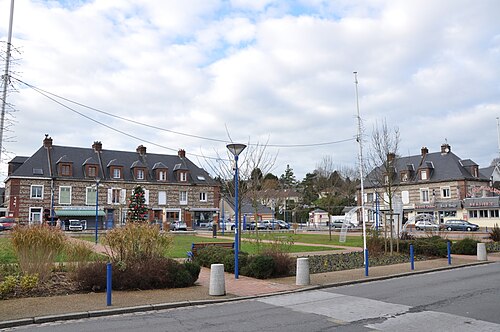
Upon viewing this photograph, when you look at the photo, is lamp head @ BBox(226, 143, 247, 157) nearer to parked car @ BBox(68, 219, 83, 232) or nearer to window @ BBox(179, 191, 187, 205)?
parked car @ BBox(68, 219, 83, 232)

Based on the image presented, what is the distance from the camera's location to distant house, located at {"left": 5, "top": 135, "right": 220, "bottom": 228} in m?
49.2

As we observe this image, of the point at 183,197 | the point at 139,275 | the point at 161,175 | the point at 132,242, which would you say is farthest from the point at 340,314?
the point at 183,197

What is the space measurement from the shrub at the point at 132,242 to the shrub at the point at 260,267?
9.94ft

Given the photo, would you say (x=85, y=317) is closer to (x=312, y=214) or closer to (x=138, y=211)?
(x=138, y=211)

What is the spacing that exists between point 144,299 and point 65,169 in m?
44.9

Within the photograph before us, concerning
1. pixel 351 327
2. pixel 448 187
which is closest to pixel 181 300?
pixel 351 327

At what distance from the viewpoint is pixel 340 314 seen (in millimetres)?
9109

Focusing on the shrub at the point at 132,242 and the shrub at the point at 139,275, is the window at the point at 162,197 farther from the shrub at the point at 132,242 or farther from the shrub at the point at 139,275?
the shrub at the point at 139,275

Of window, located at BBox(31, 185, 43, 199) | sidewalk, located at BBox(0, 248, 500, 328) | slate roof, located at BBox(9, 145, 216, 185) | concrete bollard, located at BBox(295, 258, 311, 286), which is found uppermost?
slate roof, located at BBox(9, 145, 216, 185)

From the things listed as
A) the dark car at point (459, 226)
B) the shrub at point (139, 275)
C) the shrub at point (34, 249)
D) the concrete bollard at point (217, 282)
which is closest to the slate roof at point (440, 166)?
the dark car at point (459, 226)

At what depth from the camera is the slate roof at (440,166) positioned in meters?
56.7

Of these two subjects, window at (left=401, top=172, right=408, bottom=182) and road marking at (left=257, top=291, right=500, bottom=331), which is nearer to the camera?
road marking at (left=257, top=291, right=500, bottom=331)

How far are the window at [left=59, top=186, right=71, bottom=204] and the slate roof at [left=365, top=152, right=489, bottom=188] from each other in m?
35.1

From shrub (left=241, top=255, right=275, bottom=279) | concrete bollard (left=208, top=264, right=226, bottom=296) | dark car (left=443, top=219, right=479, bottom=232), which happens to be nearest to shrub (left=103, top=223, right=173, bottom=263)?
concrete bollard (left=208, top=264, right=226, bottom=296)
